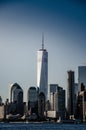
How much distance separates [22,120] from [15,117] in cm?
140

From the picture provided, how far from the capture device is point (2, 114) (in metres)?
Answer: 76.1

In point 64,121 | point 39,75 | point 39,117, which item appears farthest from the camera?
point 39,75

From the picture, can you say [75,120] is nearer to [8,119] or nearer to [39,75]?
[8,119]

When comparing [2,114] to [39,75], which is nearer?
[2,114]

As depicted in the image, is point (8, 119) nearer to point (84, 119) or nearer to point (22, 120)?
point (22, 120)

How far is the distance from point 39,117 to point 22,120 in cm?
399

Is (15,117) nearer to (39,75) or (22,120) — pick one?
(22,120)

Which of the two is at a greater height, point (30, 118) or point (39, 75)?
point (39, 75)

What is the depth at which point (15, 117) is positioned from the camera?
71.1m

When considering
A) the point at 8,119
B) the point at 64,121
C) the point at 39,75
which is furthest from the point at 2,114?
the point at 39,75

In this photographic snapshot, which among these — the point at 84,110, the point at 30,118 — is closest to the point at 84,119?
the point at 84,110

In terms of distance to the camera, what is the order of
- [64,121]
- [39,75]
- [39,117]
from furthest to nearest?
[39,75]
[39,117]
[64,121]

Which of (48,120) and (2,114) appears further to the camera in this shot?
(2,114)

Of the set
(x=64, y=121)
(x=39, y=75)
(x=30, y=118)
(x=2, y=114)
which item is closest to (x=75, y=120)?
(x=64, y=121)
